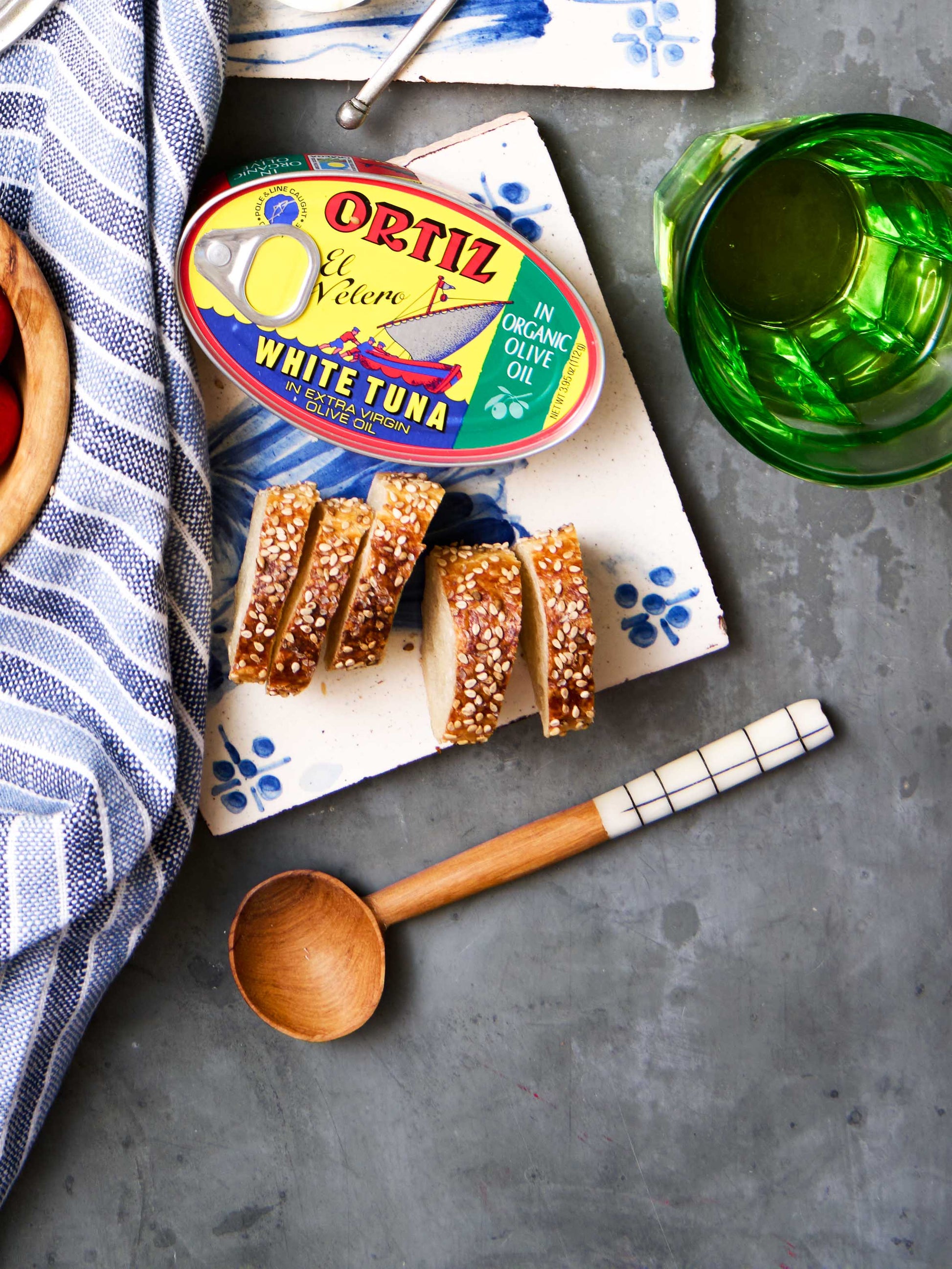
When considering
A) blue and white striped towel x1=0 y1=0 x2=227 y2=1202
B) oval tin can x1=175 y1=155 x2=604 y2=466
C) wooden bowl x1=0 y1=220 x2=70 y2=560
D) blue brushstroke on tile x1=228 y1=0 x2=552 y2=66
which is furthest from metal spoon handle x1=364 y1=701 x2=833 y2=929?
blue brushstroke on tile x1=228 y1=0 x2=552 y2=66

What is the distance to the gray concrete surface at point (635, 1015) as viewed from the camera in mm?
874

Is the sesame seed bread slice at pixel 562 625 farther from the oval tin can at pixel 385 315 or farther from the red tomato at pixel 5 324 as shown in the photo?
the red tomato at pixel 5 324

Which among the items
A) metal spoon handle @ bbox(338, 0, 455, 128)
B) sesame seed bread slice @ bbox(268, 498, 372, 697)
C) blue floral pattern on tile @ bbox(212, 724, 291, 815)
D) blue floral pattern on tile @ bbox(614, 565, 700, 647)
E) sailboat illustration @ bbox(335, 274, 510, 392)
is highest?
metal spoon handle @ bbox(338, 0, 455, 128)

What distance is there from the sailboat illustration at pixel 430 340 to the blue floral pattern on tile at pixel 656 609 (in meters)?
0.26

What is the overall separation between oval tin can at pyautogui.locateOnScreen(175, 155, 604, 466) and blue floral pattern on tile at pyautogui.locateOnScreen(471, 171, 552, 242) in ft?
0.18

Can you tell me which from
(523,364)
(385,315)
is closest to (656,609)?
(523,364)

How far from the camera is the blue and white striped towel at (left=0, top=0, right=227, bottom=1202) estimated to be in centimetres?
73

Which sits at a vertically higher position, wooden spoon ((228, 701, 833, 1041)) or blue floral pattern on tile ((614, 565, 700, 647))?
blue floral pattern on tile ((614, 565, 700, 647))

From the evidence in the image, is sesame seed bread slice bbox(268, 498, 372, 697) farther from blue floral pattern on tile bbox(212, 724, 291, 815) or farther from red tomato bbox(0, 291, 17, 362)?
red tomato bbox(0, 291, 17, 362)

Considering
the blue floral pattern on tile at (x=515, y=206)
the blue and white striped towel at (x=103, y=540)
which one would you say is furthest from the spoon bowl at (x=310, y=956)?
the blue floral pattern on tile at (x=515, y=206)

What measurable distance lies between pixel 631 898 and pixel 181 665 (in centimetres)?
48

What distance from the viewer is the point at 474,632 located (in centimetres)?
75

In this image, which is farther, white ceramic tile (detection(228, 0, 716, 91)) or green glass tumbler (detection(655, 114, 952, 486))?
white ceramic tile (detection(228, 0, 716, 91))

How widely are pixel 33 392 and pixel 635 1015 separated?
A: 30.8 inches
